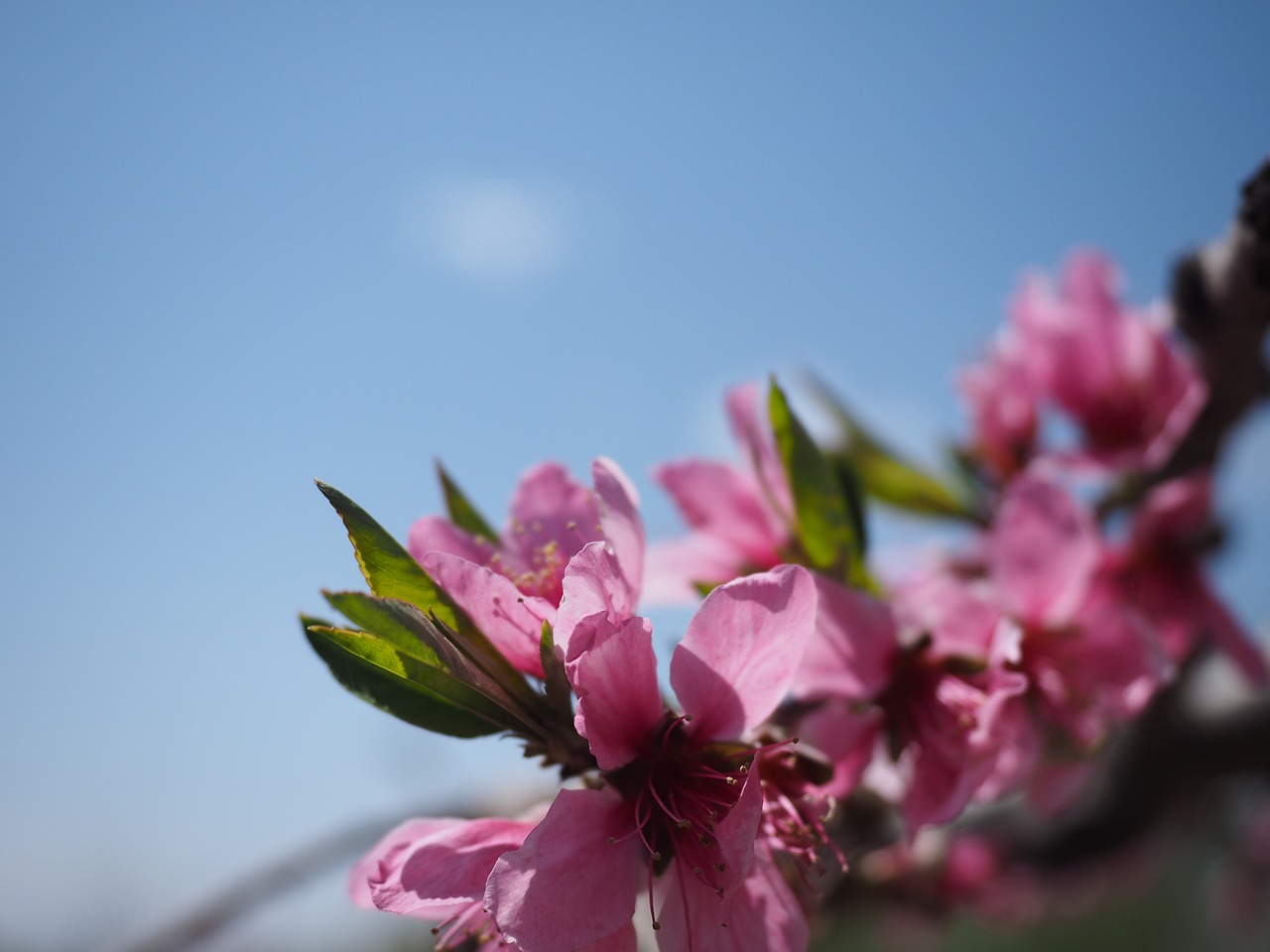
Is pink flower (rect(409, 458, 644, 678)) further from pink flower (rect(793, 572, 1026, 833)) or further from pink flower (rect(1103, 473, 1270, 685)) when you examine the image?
pink flower (rect(1103, 473, 1270, 685))

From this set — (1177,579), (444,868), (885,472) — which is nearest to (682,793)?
(444,868)

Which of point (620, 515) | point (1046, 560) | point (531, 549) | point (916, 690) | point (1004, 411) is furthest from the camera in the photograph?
point (1004, 411)

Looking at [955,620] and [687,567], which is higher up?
[687,567]

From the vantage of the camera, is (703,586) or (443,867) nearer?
(443,867)

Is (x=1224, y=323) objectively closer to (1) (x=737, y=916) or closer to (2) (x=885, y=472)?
(2) (x=885, y=472)

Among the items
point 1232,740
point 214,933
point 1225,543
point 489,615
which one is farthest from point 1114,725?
point 214,933

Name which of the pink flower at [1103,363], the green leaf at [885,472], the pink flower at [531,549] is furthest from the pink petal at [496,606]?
the pink flower at [1103,363]

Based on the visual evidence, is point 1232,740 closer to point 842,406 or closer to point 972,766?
point 842,406
